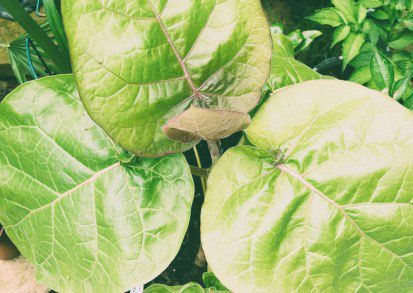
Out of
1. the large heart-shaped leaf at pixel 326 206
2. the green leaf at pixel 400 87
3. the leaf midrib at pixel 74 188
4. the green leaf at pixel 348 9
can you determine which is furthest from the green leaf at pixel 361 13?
the leaf midrib at pixel 74 188

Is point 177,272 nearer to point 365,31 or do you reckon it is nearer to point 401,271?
point 401,271

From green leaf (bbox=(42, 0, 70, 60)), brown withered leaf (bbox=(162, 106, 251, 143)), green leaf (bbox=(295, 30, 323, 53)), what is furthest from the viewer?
green leaf (bbox=(295, 30, 323, 53))

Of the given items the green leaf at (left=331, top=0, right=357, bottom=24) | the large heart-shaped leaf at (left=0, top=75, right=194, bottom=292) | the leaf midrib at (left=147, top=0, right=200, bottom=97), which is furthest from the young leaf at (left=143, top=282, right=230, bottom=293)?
the green leaf at (left=331, top=0, right=357, bottom=24)

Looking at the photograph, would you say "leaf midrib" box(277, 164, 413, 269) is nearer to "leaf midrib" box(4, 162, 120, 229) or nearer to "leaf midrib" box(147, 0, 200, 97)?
"leaf midrib" box(147, 0, 200, 97)

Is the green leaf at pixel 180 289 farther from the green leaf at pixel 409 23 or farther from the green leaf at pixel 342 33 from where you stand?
the green leaf at pixel 409 23

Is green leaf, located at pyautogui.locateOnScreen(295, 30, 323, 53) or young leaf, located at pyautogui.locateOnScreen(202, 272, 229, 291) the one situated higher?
green leaf, located at pyautogui.locateOnScreen(295, 30, 323, 53)

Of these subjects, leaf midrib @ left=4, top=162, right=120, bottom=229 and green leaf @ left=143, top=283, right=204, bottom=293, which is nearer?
leaf midrib @ left=4, top=162, right=120, bottom=229

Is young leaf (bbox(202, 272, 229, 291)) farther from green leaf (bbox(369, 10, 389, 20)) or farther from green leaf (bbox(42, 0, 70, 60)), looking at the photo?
green leaf (bbox(369, 10, 389, 20))

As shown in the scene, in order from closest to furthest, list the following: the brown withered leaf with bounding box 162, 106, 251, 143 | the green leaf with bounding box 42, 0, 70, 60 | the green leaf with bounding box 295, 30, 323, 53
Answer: the brown withered leaf with bounding box 162, 106, 251, 143 → the green leaf with bounding box 42, 0, 70, 60 → the green leaf with bounding box 295, 30, 323, 53

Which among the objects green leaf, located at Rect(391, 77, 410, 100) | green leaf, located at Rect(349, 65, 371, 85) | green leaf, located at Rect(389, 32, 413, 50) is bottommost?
green leaf, located at Rect(349, 65, 371, 85)
